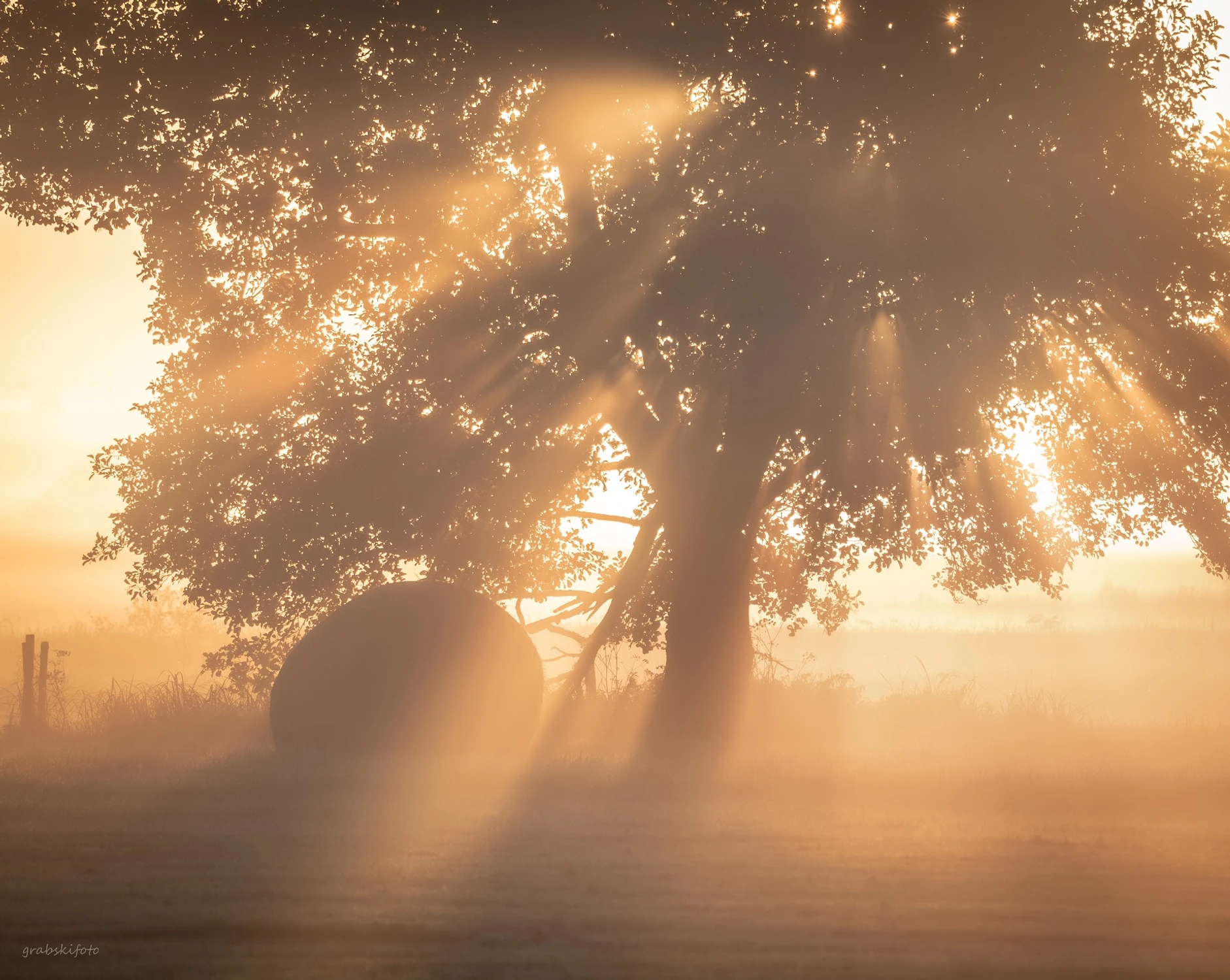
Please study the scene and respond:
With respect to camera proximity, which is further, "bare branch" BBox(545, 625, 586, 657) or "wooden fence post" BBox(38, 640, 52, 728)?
"bare branch" BBox(545, 625, 586, 657)

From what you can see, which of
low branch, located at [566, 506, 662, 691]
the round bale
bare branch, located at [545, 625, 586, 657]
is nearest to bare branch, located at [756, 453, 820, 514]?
low branch, located at [566, 506, 662, 691]

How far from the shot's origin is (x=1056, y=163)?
630 inches

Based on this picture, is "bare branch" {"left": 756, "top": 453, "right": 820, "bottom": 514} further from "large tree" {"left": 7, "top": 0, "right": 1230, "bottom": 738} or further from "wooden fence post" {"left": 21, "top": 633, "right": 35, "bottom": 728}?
"wooden fence post" {"left": 21, "top": 633, "right": 35, "bottom": 728}

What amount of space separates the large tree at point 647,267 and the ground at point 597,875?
19.8 ft

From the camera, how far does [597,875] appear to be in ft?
28.7

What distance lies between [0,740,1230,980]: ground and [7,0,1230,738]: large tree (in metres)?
6.04

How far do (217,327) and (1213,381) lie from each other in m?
16.5

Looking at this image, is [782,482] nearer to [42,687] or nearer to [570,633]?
[570,633]

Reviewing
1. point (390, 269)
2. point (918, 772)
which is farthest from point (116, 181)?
point (918, 772)

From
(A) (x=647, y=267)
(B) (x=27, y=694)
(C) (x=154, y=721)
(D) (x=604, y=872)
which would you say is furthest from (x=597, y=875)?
(B) (x=27, y=694)

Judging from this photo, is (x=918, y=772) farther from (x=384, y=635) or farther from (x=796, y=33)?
(x=796, y=33)

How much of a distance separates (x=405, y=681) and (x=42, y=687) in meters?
10.3

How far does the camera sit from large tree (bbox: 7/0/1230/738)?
1583 cm

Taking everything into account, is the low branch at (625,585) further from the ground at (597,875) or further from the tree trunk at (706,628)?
the ground at (597,875)
